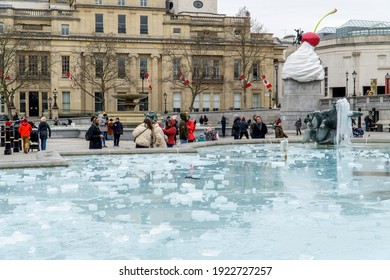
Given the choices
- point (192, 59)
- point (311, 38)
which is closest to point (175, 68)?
point (192, 59)

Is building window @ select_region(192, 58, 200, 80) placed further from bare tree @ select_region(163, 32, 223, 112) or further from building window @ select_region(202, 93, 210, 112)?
building window @ select_region(202, 93, 210, 112)

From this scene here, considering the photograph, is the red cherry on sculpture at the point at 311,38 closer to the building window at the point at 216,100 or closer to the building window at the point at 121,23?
the building window at the point at 216,100

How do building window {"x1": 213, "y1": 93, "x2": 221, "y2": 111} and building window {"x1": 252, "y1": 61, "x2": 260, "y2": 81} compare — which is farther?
building window {"x1": 252, "y1": 61, "x2": 260, "y2": 81}

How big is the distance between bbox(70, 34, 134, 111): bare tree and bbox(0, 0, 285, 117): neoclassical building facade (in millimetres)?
121

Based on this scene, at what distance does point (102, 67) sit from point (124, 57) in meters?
6.42

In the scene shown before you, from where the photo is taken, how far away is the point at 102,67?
68312 millimetres

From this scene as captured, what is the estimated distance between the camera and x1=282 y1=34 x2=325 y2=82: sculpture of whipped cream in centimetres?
4497

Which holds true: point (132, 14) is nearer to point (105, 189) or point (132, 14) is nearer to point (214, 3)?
point (214, 3)

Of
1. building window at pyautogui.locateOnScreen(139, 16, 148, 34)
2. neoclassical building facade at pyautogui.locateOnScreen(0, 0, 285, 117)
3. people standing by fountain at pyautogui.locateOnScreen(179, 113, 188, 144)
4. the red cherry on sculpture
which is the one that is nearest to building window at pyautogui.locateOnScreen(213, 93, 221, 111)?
neoclassical building facade at pyautogui.locateOnScreen(0, 0, 285, 117)

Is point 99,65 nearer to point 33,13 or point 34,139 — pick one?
point 33,13

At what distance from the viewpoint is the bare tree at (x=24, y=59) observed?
64.1 metres

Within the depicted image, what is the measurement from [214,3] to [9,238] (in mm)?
78564

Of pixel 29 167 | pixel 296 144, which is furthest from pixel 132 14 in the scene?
pixel 29 167

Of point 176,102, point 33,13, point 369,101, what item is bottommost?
point 369,101
